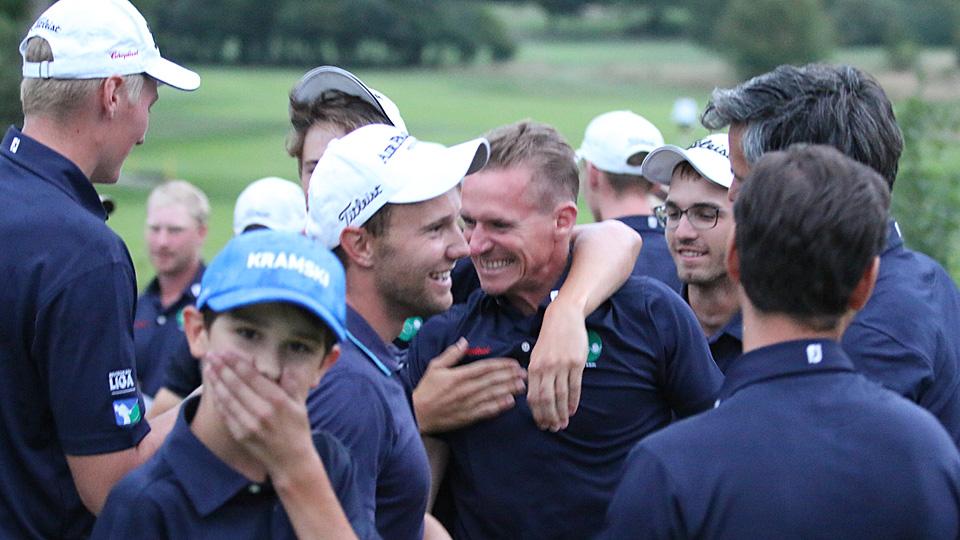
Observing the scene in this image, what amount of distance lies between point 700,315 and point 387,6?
167 ft

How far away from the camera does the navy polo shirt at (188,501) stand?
6.48 ft

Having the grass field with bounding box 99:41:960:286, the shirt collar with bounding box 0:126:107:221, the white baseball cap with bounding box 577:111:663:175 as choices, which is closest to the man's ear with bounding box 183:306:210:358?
the shirt collar with bounding box 0:126:107:221

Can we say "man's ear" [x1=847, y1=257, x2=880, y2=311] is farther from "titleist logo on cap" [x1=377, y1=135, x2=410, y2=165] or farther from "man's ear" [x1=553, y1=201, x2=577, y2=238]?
"man's ear" [x1=553, y1=201, x2=577, y2=238]

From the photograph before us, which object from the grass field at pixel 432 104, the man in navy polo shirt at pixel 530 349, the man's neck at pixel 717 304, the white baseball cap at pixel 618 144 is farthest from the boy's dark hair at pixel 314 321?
the grass field at pixel 432 104

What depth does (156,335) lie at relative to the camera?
22.7ft

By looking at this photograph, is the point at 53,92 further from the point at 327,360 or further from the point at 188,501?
the point at 188,501

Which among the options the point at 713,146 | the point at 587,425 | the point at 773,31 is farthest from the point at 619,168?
the point at 773,31

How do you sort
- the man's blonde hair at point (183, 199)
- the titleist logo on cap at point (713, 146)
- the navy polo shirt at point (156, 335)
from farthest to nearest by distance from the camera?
1. the man's blonde hair at point (183, 199)
2. the navy polo shirt at point (156, 335)
3. the titleist logo on cap at point (713, 146)

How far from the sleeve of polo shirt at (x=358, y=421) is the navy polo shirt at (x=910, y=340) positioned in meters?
1.22

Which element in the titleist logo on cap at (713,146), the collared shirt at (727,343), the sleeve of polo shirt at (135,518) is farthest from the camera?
the titleist logo on cap at (713,146)

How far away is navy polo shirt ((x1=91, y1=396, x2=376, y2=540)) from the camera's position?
1.98 meters

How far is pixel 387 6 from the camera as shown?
52.9 m

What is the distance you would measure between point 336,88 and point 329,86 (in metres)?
0.03

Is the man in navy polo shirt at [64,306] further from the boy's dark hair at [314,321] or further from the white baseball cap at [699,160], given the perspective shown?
the white baseball cap at [699,160]
